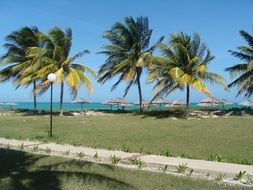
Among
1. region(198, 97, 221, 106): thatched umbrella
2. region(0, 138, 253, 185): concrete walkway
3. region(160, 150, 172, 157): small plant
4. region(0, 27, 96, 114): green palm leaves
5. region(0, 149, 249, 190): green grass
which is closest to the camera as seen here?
region(0, 149, 249, 190): green grass

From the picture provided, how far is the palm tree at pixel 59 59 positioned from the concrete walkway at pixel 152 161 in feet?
50.0

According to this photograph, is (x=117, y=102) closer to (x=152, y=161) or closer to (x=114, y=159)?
(x=114, y=159)

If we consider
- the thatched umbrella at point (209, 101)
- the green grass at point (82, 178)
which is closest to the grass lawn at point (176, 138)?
the green grass at point (82, 178)

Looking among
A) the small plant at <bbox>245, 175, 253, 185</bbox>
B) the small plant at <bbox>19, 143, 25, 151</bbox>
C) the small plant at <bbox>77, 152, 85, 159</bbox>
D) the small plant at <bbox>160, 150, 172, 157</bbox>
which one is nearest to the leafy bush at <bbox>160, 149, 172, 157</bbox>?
the small plant at <bbox>160, 150, 172, 157</bbox>

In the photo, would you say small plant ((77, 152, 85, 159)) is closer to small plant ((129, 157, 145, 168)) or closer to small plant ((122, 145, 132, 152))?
small plant ((122, 145, 132, 152))

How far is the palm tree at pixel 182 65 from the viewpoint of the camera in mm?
26016

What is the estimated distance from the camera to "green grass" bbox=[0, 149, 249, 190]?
25.4 feet

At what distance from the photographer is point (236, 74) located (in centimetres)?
2867

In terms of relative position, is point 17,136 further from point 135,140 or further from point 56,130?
point 135,140

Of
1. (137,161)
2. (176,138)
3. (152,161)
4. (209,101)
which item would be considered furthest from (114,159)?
(209,101)

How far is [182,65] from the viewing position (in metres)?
26.8

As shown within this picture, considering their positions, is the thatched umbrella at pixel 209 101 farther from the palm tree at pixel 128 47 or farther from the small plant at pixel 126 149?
the small plant at pixel 126 149

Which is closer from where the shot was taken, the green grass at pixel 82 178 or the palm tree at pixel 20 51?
the green grass at pixel 82 178

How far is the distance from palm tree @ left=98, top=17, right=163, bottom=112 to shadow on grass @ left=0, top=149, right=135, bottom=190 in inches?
781
